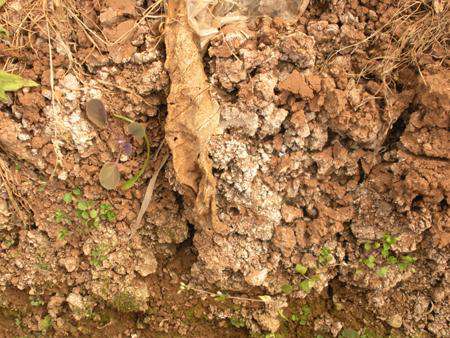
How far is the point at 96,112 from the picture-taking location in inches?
92.2

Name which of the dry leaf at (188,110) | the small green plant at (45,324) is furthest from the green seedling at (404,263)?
the small green plant at (45,324)

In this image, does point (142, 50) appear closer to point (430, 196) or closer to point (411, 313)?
point (430, 196)

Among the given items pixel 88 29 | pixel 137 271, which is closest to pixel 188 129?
pixel 88 29

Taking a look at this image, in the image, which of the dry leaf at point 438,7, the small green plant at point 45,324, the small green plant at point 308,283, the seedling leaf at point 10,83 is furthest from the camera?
the small green plant at point 45,324

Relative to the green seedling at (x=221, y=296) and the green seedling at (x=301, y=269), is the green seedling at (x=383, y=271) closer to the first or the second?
the green seedling at (x=301, y=269)

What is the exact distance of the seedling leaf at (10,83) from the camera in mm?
2293

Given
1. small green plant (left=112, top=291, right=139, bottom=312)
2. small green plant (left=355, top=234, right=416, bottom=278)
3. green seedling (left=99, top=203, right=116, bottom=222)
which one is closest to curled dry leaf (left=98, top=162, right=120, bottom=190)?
green seedling (left=99, top=203, right=116, bottom=222)

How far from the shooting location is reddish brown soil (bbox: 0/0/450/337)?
221 centimetres

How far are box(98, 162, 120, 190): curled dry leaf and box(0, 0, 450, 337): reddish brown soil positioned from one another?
47 mm

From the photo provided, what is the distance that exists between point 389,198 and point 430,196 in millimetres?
208

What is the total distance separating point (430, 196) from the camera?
2.18 metres

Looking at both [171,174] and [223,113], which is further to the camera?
[171,174]

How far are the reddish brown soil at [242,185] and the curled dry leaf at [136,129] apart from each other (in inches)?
2.3

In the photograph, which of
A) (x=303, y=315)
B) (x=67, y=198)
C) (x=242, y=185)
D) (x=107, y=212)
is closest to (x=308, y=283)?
(x=303, y=315)
